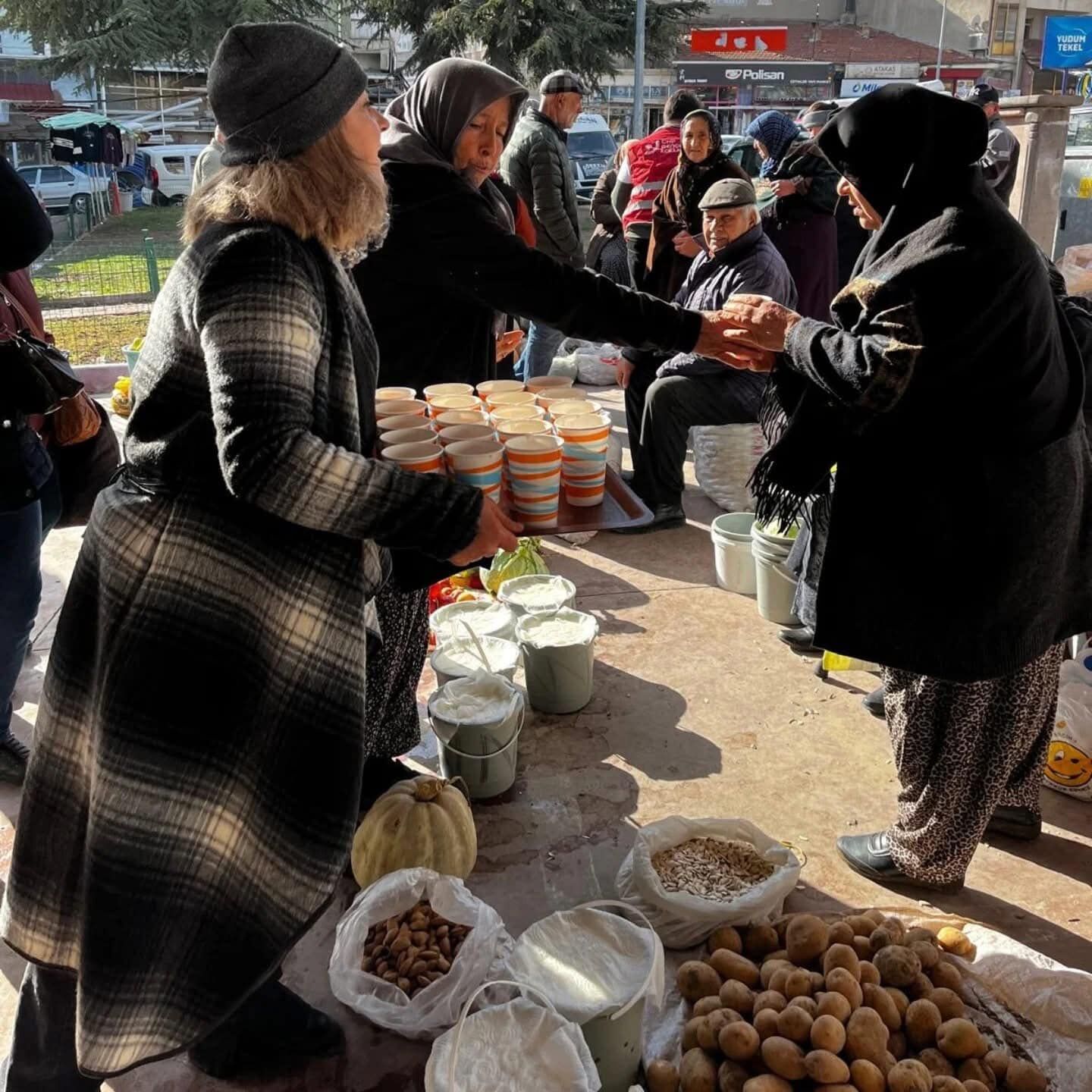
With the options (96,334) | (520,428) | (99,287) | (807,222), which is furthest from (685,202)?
(99,287)

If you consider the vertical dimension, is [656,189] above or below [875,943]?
above

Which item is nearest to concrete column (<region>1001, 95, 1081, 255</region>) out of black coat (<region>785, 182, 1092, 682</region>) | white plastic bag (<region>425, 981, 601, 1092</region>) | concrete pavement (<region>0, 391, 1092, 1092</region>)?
concrete pavement (<region>0, 391, 1092, 1092</region>)

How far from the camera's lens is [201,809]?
169 cm

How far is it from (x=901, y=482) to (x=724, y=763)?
1.32m

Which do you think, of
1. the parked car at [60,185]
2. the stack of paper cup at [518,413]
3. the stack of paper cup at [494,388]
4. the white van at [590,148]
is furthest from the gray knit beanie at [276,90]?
the parked car at [60,185]

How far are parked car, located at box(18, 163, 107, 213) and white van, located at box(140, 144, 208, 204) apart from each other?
303 centimetres

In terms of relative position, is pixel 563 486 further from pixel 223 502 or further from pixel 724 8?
pixel 724 8

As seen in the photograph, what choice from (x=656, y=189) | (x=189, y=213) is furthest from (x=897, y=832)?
(x=656, y=189)

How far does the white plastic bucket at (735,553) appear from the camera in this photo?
428 cm

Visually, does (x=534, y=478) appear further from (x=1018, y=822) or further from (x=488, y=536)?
(x=1018, y=822)

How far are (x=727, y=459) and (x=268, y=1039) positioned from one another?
374 centimetres

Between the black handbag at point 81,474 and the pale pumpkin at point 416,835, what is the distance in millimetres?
1313

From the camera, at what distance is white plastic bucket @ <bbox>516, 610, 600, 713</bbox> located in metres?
3.37

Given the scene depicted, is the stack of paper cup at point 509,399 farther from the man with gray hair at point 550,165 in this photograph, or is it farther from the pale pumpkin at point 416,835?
the man with gray hair at point 550,165
